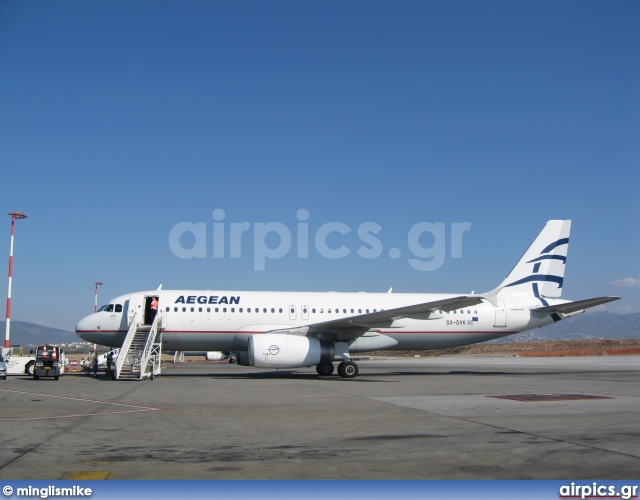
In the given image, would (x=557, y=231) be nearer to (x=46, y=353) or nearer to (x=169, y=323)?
(x=169, y=323)

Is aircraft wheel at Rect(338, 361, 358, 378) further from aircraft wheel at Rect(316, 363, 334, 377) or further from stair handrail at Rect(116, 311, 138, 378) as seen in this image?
stair handrail at Rect(116, 311, 138, 378)

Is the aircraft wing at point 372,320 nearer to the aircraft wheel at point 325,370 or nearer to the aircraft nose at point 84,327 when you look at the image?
the aircraft wheel at point 325,370

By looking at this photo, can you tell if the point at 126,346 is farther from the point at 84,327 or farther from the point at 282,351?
the point at 282,351

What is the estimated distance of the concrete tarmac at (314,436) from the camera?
23.6ft

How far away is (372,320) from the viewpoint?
81.4 feet

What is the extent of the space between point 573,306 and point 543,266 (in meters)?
3.76

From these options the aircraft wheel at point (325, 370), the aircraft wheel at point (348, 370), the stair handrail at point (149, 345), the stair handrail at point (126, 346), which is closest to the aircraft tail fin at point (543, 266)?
the aircraft wheel at point (348, 370)

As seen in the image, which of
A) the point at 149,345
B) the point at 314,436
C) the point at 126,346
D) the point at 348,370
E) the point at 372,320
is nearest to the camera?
the point at 314,436

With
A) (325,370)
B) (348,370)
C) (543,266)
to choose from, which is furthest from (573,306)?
(325,370)

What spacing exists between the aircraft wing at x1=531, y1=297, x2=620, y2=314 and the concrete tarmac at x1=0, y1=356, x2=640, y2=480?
8.02 meters

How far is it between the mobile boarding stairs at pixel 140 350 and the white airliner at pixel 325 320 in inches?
16.0

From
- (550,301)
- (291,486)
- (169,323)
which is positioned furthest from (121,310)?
(291,486)

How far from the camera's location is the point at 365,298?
28.5 m

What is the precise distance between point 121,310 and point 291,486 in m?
21.7
